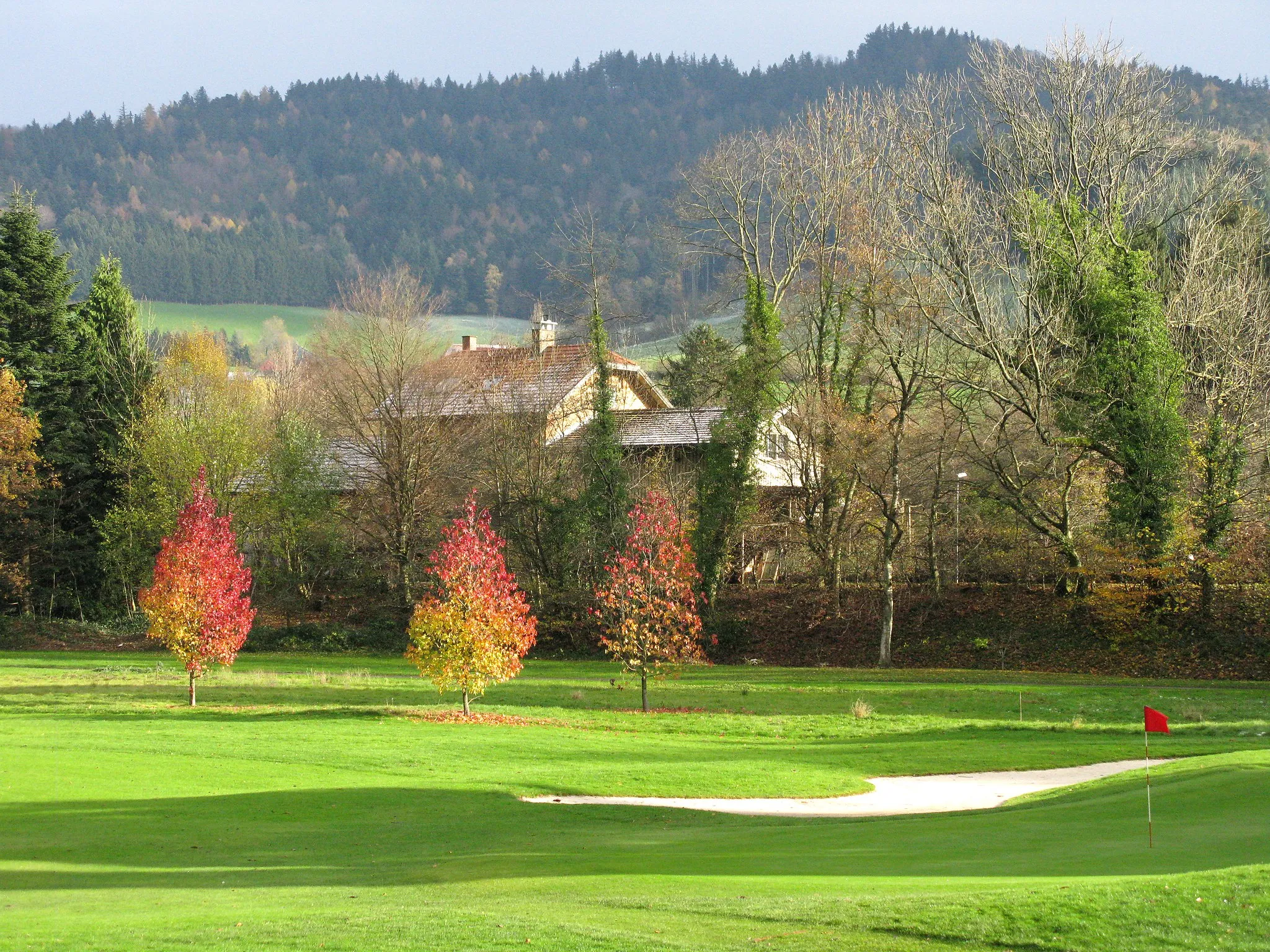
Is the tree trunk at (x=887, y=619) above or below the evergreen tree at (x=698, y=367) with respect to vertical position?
below

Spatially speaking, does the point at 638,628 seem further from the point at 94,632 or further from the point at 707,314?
the point at 94,632

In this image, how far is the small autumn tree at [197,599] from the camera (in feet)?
98.4

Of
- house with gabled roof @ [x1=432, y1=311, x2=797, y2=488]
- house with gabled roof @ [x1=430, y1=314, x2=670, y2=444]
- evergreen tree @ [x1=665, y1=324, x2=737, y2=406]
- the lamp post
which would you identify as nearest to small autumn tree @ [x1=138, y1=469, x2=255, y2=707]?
house with gabled roof @ [x1=432, y1=311, x2=797, y2=488]

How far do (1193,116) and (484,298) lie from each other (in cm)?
8936

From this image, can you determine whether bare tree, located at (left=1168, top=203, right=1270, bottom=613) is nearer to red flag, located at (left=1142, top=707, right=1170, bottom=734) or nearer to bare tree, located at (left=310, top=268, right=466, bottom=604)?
red flag, located at (left=1142, top=707, right=1170, bottom=734)

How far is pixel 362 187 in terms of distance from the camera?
18225cm

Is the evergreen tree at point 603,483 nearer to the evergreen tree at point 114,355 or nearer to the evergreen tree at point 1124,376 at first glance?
the evergreen tree at point 1124,376

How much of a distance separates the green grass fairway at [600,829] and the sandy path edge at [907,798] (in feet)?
1.58

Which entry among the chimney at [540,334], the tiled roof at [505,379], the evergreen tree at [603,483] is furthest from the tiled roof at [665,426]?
the chimney at [540,334]

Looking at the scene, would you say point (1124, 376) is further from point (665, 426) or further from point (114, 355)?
point (114, 355)

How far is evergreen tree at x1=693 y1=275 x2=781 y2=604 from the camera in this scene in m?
46.7

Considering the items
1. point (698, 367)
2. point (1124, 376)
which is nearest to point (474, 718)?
point (1124, 376)

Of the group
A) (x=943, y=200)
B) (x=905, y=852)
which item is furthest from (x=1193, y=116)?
(x=905, y=852)

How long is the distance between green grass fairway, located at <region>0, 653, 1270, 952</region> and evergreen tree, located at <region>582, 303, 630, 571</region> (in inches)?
590
